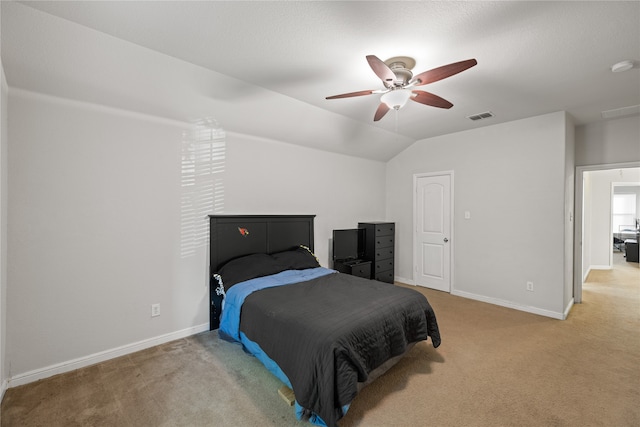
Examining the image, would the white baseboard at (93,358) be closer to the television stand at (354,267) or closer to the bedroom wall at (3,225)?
the bedroom wall at (3,225)

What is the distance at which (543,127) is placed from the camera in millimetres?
3732

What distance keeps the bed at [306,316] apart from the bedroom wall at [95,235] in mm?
349

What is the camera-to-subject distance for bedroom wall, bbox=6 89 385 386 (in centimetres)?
226

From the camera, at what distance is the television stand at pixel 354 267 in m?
4.32

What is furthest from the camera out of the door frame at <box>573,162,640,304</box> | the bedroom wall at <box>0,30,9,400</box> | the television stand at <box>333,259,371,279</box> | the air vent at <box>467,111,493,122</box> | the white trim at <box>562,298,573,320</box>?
the television stand at <box>333,259,371,279</box>

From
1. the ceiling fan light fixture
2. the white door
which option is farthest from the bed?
the white door

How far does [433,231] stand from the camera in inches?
195

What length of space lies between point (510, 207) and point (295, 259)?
10.4 feet

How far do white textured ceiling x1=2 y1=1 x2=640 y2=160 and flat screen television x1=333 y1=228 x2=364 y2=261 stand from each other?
2128 mm

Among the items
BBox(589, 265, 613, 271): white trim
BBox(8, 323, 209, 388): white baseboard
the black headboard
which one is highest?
the black headboard

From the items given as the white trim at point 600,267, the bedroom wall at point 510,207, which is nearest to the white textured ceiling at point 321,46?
the bedroom wall at point 510,207

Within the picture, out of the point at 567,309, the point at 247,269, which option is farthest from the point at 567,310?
the point at 247,269

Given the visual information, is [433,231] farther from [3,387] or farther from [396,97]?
[3,387]

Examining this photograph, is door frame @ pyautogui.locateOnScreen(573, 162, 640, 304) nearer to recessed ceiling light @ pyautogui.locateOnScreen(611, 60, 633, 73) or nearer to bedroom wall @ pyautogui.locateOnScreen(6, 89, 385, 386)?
recessed ceiling light @ pyautogui.locateOnScreen(611, 60, 633, 73)
